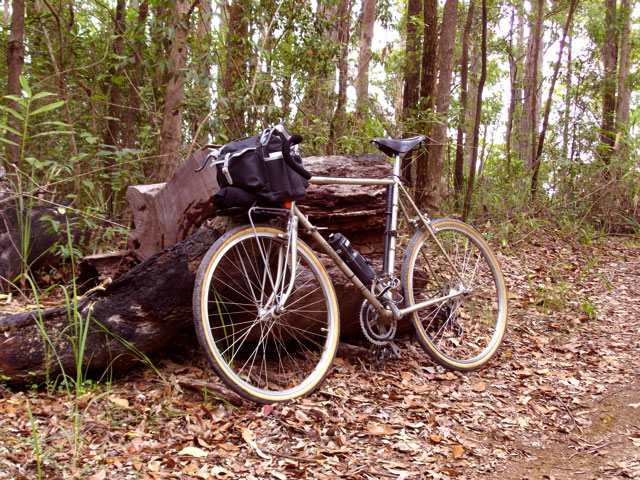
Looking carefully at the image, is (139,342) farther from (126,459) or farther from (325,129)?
(325,129)

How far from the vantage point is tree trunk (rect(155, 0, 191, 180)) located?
4621mm

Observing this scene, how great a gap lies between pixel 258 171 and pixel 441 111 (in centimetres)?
407

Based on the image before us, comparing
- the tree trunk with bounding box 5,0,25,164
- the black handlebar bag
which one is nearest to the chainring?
the black handlebar bag

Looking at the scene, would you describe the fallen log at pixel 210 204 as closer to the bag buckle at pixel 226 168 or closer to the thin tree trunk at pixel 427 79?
the bag buckle at pixel 226 168

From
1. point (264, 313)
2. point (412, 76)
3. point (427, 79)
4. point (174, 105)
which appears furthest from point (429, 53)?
point (264, 313)

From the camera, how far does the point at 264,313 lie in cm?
271

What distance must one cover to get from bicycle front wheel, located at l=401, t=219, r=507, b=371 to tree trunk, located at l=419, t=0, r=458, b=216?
79.0 inches

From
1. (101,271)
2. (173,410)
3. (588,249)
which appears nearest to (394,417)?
(173,410)

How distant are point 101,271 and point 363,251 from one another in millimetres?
1964

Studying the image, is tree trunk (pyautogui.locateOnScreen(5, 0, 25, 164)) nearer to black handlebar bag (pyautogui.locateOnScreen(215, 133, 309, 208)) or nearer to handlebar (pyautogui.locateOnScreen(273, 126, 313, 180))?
black handlebar bag (pyautogui.locateOnScreen(215, 133, 309, 208))

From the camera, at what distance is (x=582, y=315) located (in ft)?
15.1

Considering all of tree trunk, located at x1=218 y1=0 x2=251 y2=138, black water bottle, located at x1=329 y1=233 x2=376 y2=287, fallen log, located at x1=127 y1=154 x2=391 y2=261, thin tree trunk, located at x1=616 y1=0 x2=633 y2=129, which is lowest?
black water bottle, located at x1=329 y1=233 x2=376 y2=287

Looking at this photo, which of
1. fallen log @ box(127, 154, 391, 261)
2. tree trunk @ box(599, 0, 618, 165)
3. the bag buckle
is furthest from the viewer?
tree trunk @ box(599, 0, 618, 165)

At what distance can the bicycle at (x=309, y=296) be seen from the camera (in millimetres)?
2756
